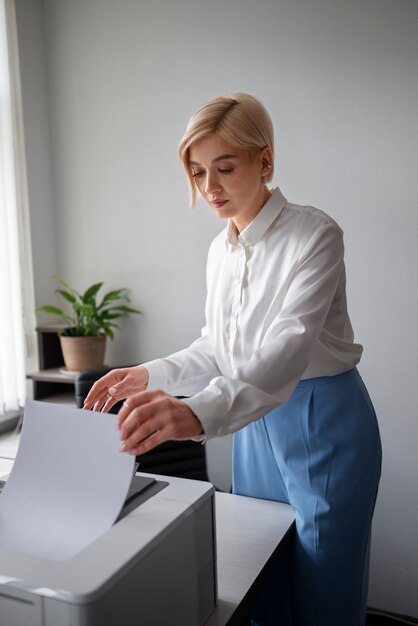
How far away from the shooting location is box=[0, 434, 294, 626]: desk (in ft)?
3.19

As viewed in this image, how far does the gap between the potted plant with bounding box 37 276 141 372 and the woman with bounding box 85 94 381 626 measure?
4.08 feet

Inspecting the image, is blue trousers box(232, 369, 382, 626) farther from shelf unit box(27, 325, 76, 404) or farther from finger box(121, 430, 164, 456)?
shelf unit box(27, 325, 76, 404)

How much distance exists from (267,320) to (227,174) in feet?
1.02

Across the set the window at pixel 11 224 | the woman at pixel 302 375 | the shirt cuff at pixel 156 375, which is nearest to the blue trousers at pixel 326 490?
the woman at pixel 302 375

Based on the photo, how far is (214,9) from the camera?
2359 mm

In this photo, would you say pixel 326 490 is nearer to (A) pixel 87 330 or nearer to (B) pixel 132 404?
(B) pixel 132 404

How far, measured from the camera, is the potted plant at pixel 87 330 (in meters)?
2.48

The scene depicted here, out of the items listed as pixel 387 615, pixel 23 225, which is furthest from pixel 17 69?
pixel 387 615

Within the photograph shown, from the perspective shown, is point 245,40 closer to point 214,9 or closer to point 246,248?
point 214,9

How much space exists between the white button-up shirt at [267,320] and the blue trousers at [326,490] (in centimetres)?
8

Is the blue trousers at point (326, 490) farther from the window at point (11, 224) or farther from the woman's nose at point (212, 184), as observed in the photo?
the window at point (11, 224)

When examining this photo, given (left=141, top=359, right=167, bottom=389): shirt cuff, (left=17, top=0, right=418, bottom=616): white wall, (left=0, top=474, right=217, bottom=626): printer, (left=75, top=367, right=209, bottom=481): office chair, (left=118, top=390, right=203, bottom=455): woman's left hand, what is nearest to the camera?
(left=0, top=474, right=217, bottom=626): printer

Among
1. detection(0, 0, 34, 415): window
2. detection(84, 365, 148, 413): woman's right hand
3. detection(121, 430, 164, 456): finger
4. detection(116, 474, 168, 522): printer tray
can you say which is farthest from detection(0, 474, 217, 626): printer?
detection(0, 0, 34, 415): window

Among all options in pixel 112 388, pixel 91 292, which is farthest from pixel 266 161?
pixel 91 292
